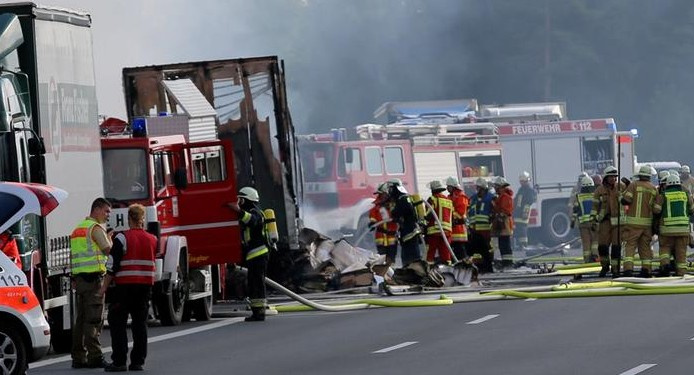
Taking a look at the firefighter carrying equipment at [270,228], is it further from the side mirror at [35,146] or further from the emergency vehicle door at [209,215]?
the side mirror at [35,146]

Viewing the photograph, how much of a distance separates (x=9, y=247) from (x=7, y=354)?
1.02m

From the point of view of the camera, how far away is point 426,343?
54.6 ft

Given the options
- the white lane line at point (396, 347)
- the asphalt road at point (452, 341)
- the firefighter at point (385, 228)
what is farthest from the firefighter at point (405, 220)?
the white lane line at point (396, 347)

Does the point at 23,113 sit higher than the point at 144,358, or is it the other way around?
the point at 23,113

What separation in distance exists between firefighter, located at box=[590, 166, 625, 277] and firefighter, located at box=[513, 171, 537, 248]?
10.1 metres

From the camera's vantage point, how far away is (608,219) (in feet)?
87.5

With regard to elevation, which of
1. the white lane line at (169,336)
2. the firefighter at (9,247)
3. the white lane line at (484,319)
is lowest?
the white lane line at (484,319)

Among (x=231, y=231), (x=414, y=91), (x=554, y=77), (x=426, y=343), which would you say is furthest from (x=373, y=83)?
(x=426, y=343)

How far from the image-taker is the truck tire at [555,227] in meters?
40.7

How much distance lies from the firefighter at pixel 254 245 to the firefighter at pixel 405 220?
6.27 metres

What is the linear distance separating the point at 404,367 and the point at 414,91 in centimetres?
4749

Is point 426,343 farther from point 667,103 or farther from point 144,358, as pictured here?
point 667,103

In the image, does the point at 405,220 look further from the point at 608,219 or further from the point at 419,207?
the point at 608,219

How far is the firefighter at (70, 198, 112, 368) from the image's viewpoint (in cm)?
1526
